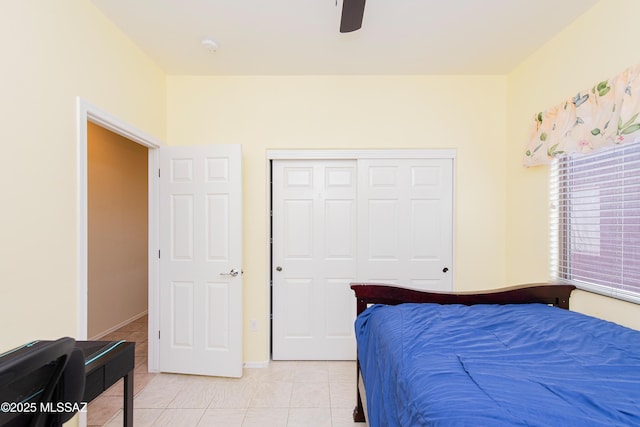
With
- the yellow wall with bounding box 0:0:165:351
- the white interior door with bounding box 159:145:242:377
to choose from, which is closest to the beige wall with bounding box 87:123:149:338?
the white interior door with bounding box 159:145:242:377

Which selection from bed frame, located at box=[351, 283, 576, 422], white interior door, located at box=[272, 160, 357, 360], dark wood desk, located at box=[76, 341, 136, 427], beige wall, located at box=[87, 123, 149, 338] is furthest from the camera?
beige wall, located at box=[87, 123, 149, 338]

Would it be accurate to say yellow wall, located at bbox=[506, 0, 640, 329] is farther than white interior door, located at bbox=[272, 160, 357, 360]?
No

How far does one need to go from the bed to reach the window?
27cm

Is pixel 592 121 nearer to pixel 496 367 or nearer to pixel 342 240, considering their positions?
pixel 496 367

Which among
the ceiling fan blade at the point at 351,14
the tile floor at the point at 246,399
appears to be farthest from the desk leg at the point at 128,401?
the ceiling fan blade at the point at 351,14

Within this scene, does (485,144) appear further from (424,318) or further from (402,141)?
(424,318)

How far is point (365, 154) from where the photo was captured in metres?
2.67

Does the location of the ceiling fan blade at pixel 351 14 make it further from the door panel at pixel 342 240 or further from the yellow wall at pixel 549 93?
the yellow wall at pixel 549 93

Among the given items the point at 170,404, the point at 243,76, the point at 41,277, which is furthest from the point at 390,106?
the point at 170,404

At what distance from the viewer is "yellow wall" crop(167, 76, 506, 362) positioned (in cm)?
266

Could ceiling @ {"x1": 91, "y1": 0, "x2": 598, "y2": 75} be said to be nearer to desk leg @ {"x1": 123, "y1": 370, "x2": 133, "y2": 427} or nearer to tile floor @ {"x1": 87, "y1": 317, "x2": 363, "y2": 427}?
desk leg @ {"x1": 123, "y1": 370, "x2": 133, "y2": 427}

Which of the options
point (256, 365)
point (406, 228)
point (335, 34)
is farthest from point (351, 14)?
point (256, 365)

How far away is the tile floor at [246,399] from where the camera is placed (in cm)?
193

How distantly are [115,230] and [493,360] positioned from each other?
13.3 feet
